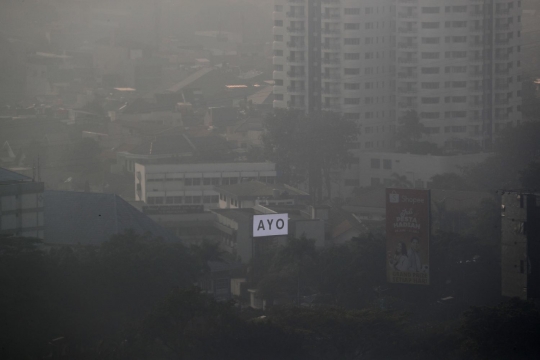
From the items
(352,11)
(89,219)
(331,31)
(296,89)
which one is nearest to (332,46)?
(331,31)

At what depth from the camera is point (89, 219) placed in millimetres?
14219

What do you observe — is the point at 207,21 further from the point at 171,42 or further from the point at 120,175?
the point at 120,175

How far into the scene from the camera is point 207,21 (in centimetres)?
5797

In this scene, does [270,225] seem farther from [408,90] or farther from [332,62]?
[408,90]

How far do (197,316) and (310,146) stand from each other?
1248cm

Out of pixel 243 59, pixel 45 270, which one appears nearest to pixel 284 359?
pixel 45 270

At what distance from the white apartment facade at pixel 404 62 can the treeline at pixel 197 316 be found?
1136 centimetres

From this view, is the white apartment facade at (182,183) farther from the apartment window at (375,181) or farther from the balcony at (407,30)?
the balcony at (407,30)

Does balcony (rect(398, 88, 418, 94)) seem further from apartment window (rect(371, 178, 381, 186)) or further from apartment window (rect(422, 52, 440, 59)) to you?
apartment window (rect(371, 178, 381, 186))

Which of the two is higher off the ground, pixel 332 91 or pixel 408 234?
pixel 332 91

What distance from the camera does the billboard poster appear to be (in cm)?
1201

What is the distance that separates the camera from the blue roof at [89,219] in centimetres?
1388

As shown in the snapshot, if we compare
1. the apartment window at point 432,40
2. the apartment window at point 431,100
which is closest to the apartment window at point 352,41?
the apartment window at point 432,40

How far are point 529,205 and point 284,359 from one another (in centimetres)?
422
